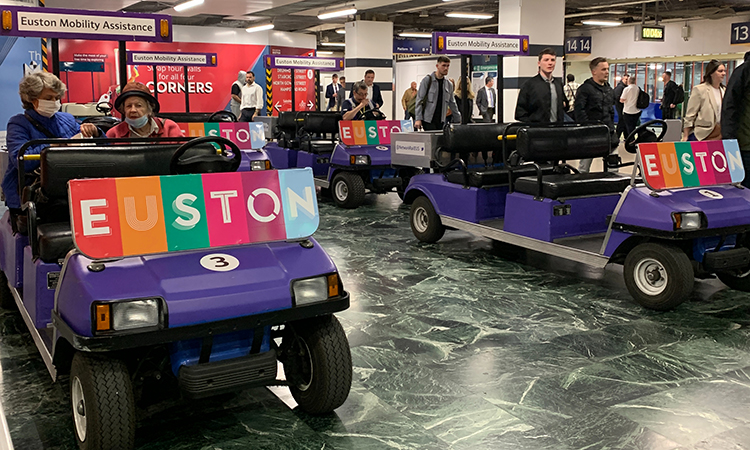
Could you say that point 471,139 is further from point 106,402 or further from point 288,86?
point 288,86

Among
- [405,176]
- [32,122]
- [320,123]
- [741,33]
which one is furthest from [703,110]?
[741,33]

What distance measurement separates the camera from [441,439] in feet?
9.21

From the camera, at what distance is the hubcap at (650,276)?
14.8ft

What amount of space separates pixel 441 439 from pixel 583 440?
0.55m

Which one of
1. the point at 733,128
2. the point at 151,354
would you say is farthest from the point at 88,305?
the point at 733,128

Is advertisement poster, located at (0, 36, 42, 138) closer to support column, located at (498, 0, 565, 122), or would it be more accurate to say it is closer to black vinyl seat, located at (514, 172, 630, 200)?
black vinyl seat, located at (514, 172, 630, 200)

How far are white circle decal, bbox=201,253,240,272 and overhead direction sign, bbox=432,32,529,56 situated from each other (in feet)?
17.0

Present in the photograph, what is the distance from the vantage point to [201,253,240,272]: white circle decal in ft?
8.72

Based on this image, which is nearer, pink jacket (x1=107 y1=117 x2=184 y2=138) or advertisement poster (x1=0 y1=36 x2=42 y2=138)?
pink jacket (x1=107 y1=117 x2=184 y2=138)

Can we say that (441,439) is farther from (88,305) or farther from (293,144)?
(293,144)

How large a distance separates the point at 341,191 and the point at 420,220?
221 cm

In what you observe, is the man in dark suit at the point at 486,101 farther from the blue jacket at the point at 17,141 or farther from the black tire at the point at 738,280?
Answer: the blue jacket at the point at 17,141

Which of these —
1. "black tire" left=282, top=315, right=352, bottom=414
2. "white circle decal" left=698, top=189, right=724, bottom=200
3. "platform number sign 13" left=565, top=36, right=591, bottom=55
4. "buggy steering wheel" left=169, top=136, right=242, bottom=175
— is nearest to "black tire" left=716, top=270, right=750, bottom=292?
"white circle decal" left=698, top=189, right=724, bottom=200

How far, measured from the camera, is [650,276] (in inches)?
181
